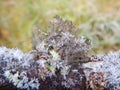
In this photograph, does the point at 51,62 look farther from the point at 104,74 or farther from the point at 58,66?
the point at 104,74

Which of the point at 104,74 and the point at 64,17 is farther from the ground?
the point at 64,17

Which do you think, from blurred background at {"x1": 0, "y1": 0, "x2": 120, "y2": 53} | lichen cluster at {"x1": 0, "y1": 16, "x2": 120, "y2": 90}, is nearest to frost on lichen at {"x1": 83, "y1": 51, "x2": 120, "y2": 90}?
lichen cluster at {"x1": 0, "y1": 16, "x2": 120, "y2": 90}

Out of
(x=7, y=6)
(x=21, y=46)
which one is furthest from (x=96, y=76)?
(x=7, y=6)

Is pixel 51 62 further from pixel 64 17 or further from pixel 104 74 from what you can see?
pixel 64 17

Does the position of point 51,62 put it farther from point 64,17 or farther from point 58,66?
point 64,17

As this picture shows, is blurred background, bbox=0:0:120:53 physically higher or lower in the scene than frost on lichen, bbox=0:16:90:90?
higher

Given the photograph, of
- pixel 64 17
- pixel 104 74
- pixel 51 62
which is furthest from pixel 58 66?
pixel 64 17

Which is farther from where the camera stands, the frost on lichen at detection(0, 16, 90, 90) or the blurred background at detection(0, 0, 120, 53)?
the blurred background at detection(0, 0, 120, 53)

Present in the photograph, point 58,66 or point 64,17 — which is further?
point 64,17

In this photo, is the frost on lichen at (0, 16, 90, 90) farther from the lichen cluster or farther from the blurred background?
the blurred background

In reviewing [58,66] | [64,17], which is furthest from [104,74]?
[64,17]
